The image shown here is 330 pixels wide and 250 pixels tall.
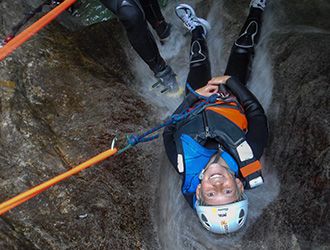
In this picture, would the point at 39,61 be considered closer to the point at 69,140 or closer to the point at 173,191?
the point at 69,140

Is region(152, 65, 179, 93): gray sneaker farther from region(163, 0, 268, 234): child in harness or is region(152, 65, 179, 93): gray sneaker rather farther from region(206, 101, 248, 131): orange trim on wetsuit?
region(206, 101, 248, 131): orange trim on wetsuit

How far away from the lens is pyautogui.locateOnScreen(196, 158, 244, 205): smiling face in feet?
12.0

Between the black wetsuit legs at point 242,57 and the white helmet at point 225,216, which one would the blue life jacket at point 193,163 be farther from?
the black wetsuit legs at point 242,57

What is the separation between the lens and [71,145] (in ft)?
13.8

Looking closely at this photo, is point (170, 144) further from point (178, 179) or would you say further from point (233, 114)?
point (233, 114)

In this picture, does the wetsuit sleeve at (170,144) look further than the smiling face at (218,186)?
Yes

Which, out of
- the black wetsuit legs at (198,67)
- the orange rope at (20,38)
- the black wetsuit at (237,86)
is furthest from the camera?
the black wetsuit legs at (198,67)

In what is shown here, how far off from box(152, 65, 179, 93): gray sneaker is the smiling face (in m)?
1.57

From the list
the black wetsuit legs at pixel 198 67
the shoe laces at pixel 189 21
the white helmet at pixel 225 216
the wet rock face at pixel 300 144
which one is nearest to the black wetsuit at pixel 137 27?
the black wetsuit legs at pixel 198 67

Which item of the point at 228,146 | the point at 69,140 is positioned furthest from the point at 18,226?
the point at 228,146

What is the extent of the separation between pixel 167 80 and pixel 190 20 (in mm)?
1154

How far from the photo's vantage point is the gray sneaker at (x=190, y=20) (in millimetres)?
5547

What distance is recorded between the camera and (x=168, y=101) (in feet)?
17.0

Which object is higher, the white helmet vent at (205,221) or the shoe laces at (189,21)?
the shoe laces at (189,21)
